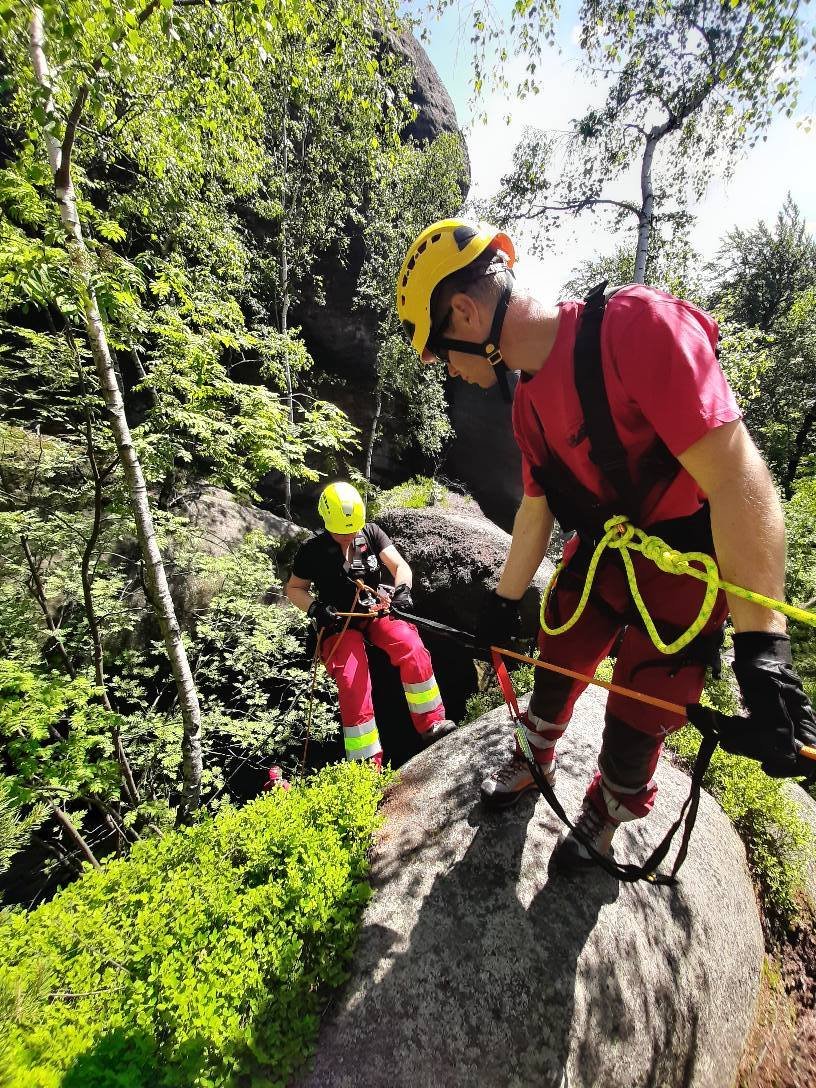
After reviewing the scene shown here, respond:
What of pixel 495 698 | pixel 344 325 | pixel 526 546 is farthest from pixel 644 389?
pixel 344 325

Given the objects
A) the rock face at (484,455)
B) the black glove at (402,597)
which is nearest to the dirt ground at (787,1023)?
the black glove at (402,597)

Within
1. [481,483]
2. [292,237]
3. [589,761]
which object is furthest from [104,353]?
[481,483]

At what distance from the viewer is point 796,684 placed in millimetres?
1353

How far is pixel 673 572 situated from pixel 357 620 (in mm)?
3117

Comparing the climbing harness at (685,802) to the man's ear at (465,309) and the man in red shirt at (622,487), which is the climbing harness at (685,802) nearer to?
the man in red shirt at (622,487)

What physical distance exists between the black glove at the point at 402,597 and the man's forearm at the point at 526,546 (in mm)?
1730

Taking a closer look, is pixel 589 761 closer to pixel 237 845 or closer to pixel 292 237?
pixel 237 845

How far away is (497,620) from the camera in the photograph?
105 inches

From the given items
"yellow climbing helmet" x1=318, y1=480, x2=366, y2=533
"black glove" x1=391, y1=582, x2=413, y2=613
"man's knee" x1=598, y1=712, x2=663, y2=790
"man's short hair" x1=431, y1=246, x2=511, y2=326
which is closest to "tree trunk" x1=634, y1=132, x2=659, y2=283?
"yellow climbing helmet" x1=318, y1=480, x2=366, y2=533

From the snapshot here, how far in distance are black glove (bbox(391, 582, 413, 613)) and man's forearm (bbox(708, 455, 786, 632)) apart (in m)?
3.04

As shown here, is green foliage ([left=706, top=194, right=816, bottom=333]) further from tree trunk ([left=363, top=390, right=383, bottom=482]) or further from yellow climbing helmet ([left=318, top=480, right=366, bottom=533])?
yellow climbing helmet ([left=318, top=480, right=366, bottom=533])

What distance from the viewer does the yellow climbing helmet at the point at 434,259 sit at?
6.56 feet

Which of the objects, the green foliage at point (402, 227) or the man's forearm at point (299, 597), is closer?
the man's forearm at point (299, 597)

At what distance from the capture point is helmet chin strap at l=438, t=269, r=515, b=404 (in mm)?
1900
